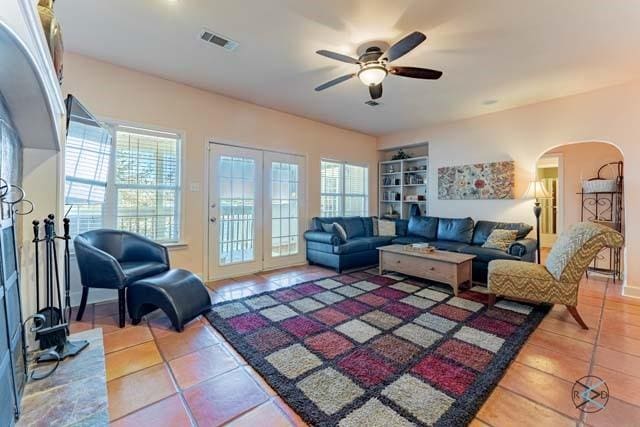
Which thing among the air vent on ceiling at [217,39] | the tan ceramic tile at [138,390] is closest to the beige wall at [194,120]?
the air vent on ceiling at [217,39]

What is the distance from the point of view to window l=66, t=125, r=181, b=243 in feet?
10.6

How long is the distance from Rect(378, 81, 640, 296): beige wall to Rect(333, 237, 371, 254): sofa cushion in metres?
1.75

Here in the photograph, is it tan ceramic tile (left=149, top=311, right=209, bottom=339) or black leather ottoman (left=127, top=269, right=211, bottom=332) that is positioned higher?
black leather ottoman (left=127, top=269, right=211, bottom=332)

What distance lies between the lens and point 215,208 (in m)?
4.04

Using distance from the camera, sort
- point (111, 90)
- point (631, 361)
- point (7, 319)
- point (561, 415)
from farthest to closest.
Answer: point (111, 90) < point (631, 361) < point (561, 415) < point (7, 319)

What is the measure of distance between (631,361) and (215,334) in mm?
3185

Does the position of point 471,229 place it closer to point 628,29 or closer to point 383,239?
point 383,239

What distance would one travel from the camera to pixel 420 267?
12.3 ft

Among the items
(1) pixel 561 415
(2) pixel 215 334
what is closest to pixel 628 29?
(1) pixel 561 415

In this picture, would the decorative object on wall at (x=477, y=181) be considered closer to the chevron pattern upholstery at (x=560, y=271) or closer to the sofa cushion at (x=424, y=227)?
the sofa cushion at (x=424, y=227)

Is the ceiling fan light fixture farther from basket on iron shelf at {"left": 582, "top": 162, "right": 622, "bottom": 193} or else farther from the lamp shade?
basket on iron shelf at {"left": 582, "top": 162, "right": 622, "bottom": 193}

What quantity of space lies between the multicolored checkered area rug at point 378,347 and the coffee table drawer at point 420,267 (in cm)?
21

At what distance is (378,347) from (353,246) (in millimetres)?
2415

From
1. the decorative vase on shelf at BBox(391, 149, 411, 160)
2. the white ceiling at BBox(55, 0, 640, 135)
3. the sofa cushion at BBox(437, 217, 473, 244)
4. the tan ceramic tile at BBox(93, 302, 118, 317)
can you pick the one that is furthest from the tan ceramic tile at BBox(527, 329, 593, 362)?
the decorative vase on shelf at BBox(391, 149, 411, 160)
